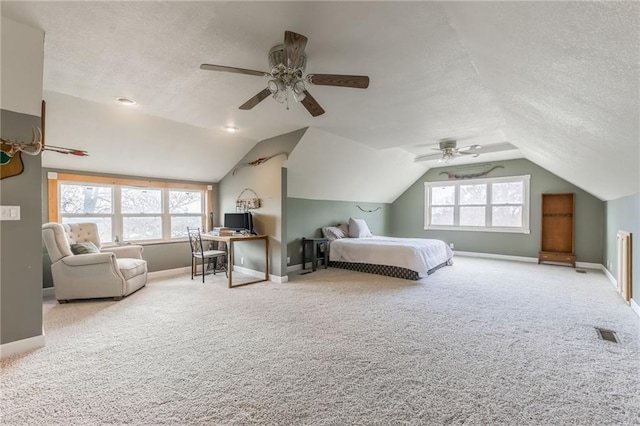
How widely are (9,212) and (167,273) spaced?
331 centimetres

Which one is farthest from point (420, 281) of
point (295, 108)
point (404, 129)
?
point (295, 108)

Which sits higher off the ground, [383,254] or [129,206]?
[129,206]

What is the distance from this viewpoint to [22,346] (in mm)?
2344

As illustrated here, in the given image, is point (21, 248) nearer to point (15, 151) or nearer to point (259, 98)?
point (15, 151)

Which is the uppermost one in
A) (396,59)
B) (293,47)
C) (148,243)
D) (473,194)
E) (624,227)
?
(396,59)

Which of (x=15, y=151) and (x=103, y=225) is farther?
(x=103, y=225)

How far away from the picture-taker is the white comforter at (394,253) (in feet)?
16.1

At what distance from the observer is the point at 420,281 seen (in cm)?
477

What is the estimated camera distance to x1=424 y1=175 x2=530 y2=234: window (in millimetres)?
6672

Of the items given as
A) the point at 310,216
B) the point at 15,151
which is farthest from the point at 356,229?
the point at 15,151

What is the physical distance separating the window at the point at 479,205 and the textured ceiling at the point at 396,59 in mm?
3017

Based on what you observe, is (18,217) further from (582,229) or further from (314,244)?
(582,229)

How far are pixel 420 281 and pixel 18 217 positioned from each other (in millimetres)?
5082

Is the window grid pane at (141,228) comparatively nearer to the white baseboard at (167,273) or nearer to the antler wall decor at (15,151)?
the white baseboard at (167,273)
